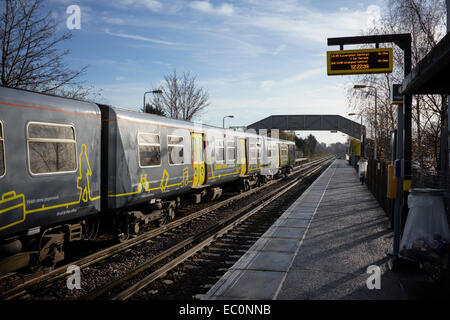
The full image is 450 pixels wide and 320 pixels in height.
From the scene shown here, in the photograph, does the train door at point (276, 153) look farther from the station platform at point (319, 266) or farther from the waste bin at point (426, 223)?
the waste bin at point (426, 223)

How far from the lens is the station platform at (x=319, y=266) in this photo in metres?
5.18

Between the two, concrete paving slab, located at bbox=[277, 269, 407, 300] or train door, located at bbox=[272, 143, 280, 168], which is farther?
train door, located at bbox=[272, 143, 280, 168]

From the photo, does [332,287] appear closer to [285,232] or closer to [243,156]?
[285,232]

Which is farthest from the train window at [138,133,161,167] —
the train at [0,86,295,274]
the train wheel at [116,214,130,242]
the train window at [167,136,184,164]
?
the train wheel at [116,214,130,242]

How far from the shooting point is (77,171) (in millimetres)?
6938

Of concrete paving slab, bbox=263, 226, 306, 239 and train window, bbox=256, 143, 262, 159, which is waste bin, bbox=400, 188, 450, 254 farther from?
train window, bbox=256, 143, 262, 159

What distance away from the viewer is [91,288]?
18.9 feet

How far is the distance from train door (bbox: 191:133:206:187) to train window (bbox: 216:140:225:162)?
5.26ft

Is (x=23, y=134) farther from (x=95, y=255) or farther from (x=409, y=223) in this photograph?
(x=409, y=223)

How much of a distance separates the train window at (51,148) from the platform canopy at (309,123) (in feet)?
177

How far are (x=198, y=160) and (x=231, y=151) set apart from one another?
4071mm

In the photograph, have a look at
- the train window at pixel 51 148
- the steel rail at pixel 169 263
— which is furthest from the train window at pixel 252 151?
the train window at pixel 51 148

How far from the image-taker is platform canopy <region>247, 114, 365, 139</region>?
2360 inches
